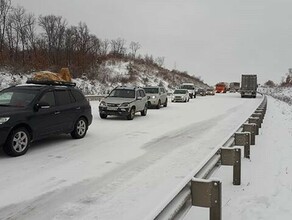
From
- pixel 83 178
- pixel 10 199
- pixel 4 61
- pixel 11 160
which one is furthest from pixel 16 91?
pixel 4 61

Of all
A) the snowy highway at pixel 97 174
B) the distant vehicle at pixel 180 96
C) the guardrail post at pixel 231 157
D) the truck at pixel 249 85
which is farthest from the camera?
the truck at pixel 249 85

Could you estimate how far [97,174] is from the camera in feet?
23.9

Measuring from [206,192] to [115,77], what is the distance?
65756mm

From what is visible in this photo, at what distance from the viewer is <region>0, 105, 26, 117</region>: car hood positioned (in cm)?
848

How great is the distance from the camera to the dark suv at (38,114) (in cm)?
852

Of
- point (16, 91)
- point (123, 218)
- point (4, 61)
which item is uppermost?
point (4, 61)

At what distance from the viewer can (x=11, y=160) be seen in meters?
8.30

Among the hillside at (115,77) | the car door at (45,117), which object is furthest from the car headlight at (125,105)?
the hillside at (115,77)

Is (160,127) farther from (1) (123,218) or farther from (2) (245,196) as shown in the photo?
(1) (123,218)

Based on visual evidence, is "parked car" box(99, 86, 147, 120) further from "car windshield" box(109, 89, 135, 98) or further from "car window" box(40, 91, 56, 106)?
"car window" box(40, 91, 56, 106)

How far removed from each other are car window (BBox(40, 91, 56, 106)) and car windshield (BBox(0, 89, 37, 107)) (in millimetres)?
279

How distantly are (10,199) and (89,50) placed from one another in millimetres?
72811

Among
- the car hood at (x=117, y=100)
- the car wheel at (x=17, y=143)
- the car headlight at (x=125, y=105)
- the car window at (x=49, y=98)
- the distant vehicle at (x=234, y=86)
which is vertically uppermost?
the distant vehicle at (x=234, y=86)

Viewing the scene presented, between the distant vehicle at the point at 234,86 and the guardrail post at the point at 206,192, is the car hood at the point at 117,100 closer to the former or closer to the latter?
the guardrail post at the point at 206,192
